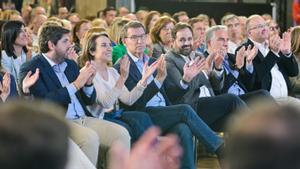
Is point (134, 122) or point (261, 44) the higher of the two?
point (261, 44)

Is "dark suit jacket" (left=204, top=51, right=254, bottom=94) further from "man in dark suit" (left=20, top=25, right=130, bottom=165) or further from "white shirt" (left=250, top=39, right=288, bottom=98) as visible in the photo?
"man in dark suit" (left=20, top=25, right=130, bottom=165)

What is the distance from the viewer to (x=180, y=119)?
5.39 meters

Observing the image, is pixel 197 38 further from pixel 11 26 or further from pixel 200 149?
pixel 11 26

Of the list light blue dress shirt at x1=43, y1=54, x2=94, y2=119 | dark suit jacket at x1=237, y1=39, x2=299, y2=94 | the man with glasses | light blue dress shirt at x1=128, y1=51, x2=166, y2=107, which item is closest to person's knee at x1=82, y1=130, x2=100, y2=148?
light blue dress shirt at x1=43, y1=54, x2=94, y2=119

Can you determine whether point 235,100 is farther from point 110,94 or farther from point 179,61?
point 110,94

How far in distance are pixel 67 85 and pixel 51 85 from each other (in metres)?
0.12

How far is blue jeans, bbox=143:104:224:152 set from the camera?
536 cm

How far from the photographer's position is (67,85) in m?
4.92

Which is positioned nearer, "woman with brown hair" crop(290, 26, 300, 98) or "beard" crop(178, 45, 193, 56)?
"beard" crop(178, 45, 193, 56)

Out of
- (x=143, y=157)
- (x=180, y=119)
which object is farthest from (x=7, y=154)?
(x=180, y=119)

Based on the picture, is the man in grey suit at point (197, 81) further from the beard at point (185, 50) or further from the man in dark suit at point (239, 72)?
the man in dark suit at point (239, 72)

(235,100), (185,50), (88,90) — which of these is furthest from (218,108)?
(88,90)

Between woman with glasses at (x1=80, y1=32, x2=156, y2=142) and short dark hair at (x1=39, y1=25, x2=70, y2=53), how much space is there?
256 mm

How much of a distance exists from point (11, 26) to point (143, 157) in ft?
15.6
